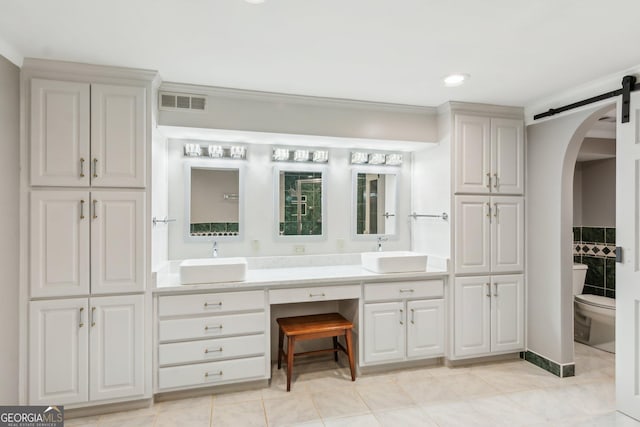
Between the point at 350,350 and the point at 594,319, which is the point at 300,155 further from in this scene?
the point at 594,319

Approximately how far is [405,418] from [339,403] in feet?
1.52

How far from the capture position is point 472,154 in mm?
3154

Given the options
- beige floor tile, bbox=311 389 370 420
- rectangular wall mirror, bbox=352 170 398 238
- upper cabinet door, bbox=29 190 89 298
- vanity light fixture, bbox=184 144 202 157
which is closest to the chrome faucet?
rectangular wall mirror, bbox=352 170 398 238

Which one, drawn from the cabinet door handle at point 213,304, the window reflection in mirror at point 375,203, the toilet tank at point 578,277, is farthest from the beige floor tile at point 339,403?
the toilet tank at point 578,277

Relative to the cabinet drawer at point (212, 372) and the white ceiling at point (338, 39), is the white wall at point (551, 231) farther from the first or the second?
the cabinet drawer at point (212, 372)

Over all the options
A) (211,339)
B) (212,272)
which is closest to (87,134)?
(212,272)

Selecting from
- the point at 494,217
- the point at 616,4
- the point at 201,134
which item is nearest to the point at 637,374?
the point at 494,217

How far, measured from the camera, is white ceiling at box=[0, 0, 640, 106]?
5.51 ft

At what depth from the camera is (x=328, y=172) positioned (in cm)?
346

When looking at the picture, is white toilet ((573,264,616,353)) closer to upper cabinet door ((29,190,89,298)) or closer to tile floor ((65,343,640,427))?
tile floor ((65,343,640,427))

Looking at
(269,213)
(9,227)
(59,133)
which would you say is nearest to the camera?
(9,227)

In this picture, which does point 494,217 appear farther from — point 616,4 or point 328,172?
point 616,4

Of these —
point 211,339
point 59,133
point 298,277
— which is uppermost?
point 59,133

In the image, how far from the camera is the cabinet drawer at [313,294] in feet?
9.05
